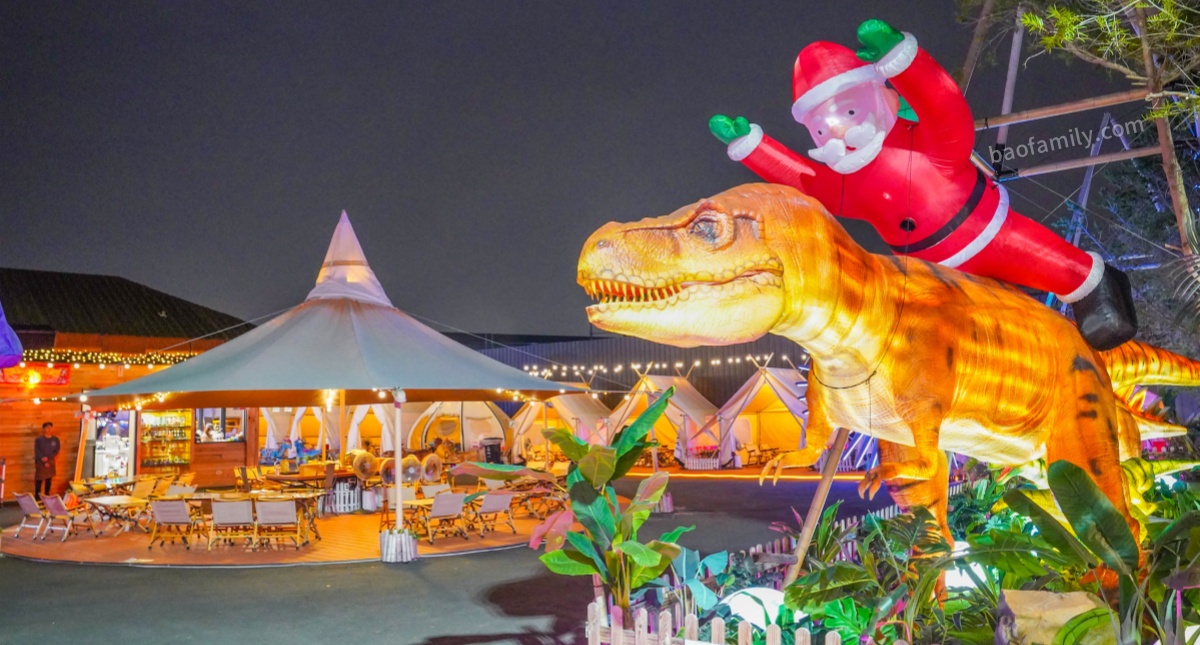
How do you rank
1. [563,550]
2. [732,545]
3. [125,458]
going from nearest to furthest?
[563,550], [732,545], [125,458]

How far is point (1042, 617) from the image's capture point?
294 cm

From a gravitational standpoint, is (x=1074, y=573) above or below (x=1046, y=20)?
below

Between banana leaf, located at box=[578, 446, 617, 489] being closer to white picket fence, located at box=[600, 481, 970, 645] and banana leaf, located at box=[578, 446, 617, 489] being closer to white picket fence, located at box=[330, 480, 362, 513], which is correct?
white picket fence, located at box=[600, 481, 970, 645]

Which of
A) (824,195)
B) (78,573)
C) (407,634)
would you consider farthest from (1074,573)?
(78,573)

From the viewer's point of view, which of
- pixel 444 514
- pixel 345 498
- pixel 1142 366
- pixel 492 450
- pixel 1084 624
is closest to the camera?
pixel 1084 624

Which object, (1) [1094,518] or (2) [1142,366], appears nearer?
(1) [1094,518]

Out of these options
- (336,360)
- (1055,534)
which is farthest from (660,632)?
(336,360)

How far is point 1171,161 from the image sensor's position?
5.20 metres

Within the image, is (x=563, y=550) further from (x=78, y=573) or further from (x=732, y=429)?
(x=732, y=429)

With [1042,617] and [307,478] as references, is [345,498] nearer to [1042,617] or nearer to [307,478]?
[307,478]

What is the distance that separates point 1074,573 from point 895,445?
108cm

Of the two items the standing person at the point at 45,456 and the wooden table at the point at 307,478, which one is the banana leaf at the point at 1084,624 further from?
the standing person at the point at 45,456

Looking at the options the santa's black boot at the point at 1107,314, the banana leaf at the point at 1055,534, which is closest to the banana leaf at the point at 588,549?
the banana leaf at the point at 1055,534

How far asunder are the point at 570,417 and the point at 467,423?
4560mm
